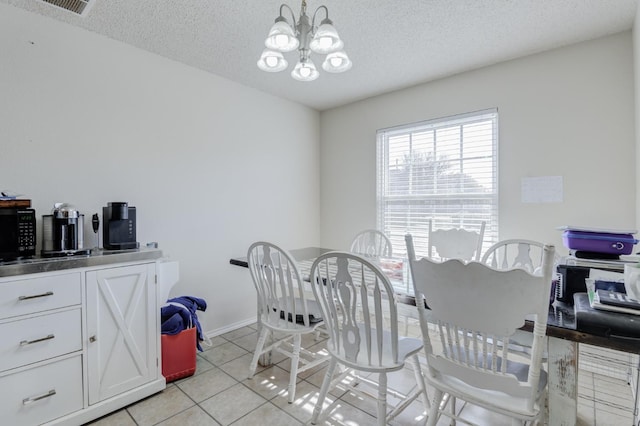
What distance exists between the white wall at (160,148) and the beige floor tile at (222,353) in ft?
1.10

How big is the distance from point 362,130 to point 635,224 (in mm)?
2554

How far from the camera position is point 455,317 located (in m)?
1.20

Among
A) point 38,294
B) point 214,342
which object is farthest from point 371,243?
point 38,294

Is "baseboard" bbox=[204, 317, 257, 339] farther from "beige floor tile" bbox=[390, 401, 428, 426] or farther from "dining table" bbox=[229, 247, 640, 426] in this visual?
"dining table" bbox=[229, 247, 640, 426]

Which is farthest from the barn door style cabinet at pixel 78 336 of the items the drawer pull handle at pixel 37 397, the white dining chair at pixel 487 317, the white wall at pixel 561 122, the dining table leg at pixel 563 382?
the white wall at pixel 561 122

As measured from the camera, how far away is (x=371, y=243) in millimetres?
3166

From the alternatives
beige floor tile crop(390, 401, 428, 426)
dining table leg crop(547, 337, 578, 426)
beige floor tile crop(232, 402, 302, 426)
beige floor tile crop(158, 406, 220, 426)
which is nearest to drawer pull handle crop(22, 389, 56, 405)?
beige floor tile crop(158, 406, 220, 426)

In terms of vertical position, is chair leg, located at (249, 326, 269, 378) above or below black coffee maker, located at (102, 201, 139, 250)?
below

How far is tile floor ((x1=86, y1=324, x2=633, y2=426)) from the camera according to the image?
1835 mm

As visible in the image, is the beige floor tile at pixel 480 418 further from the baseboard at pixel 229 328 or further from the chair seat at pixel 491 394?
the baseboard at pixel 229 328

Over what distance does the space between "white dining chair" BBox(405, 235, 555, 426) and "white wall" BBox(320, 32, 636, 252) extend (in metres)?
1.72

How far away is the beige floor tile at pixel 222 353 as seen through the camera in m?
2.56

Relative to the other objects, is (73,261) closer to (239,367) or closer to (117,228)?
(117,228)

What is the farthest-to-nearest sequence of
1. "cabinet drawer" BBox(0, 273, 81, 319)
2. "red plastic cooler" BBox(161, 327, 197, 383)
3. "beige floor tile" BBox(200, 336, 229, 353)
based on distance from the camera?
"beige floor tile" BBox(200, 336, 229, 353)
"red plastic cooler" BBox(161, 327, 197, 383)
"cabinet drawer" BBox(0, 273, 81, 319)
